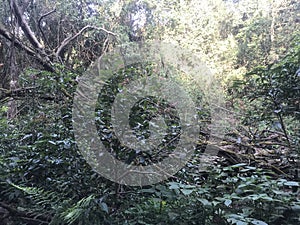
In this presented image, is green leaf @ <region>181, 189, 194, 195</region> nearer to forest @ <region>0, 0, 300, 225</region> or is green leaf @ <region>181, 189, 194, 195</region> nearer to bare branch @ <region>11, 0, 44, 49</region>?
forest @ <region>0, 0, 300, 225</region>

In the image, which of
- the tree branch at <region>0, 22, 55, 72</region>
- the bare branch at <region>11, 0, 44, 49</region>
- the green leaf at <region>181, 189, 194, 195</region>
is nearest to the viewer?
the green leaf at <region>181, 189, 194, 195</region>

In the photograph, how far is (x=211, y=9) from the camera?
720 centimetres

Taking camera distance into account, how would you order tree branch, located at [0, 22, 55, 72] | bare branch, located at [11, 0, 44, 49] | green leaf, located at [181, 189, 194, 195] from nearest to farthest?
green leaf, located at [181, 189, 194, 195], tree branch, located at [0, 22, 55, 72], bare branch, located at [11, 0, 44, 49]

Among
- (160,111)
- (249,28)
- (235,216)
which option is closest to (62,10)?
(160,111)

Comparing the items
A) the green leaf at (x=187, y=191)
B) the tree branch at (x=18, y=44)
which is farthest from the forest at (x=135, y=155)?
the tree branch at (x=18, y=44)

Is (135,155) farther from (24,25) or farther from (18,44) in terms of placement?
(24,25)

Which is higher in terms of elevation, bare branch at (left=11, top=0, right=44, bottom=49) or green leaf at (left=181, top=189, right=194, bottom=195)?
bare branch at (left=11, top=0, right=44, bottom=49)

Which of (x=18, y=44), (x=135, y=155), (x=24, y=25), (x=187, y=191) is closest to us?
(x=187, y=191)

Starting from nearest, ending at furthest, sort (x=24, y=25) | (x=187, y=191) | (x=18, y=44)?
1. (x=187, y=191)
2. (x=18, y=44)
3. (x=24, y=25)

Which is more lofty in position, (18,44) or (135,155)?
(18,44)

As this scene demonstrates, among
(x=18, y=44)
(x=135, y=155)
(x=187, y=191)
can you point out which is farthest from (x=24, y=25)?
(x=187, y=191)

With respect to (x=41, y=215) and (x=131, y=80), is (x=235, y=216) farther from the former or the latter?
(x=41, y=215)

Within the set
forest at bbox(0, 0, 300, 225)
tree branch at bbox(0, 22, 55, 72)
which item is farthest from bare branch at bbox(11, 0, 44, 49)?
forest at bbox(0, 0, 300, 225)

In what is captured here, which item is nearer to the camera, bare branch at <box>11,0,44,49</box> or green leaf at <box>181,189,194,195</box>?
green leaf at <box>181,189,194,195</box>
